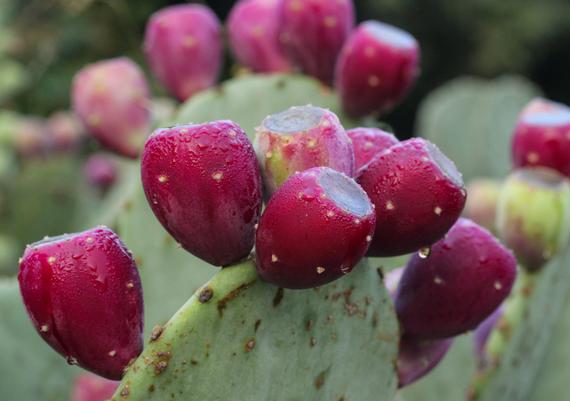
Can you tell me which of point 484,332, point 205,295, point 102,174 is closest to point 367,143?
point 205,295

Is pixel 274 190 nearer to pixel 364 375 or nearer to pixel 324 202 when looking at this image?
pixel 324 202

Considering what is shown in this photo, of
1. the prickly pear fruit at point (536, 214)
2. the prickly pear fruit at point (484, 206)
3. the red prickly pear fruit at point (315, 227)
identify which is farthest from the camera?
the prickly pear fruit at point (484, 206)

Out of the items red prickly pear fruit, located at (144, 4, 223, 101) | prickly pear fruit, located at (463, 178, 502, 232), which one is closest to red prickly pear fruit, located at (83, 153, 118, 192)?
prickly pear fruit, located at (463, 178, 502, 232)

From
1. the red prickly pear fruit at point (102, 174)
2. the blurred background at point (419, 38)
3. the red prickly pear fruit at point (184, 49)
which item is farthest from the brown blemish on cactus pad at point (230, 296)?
the blurred background at point (419, 38)

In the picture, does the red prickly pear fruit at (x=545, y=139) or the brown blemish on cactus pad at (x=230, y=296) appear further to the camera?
the red prickly pear fruit at (x=545, y=139)

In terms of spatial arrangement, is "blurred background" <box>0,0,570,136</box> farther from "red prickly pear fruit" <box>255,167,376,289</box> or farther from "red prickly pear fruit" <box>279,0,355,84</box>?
"red prickly pear fruit" <box>255,167,376,289</box>

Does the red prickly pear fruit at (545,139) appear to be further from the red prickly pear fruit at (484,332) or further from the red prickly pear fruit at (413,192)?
the red prickly pear fruit at (413,192)
